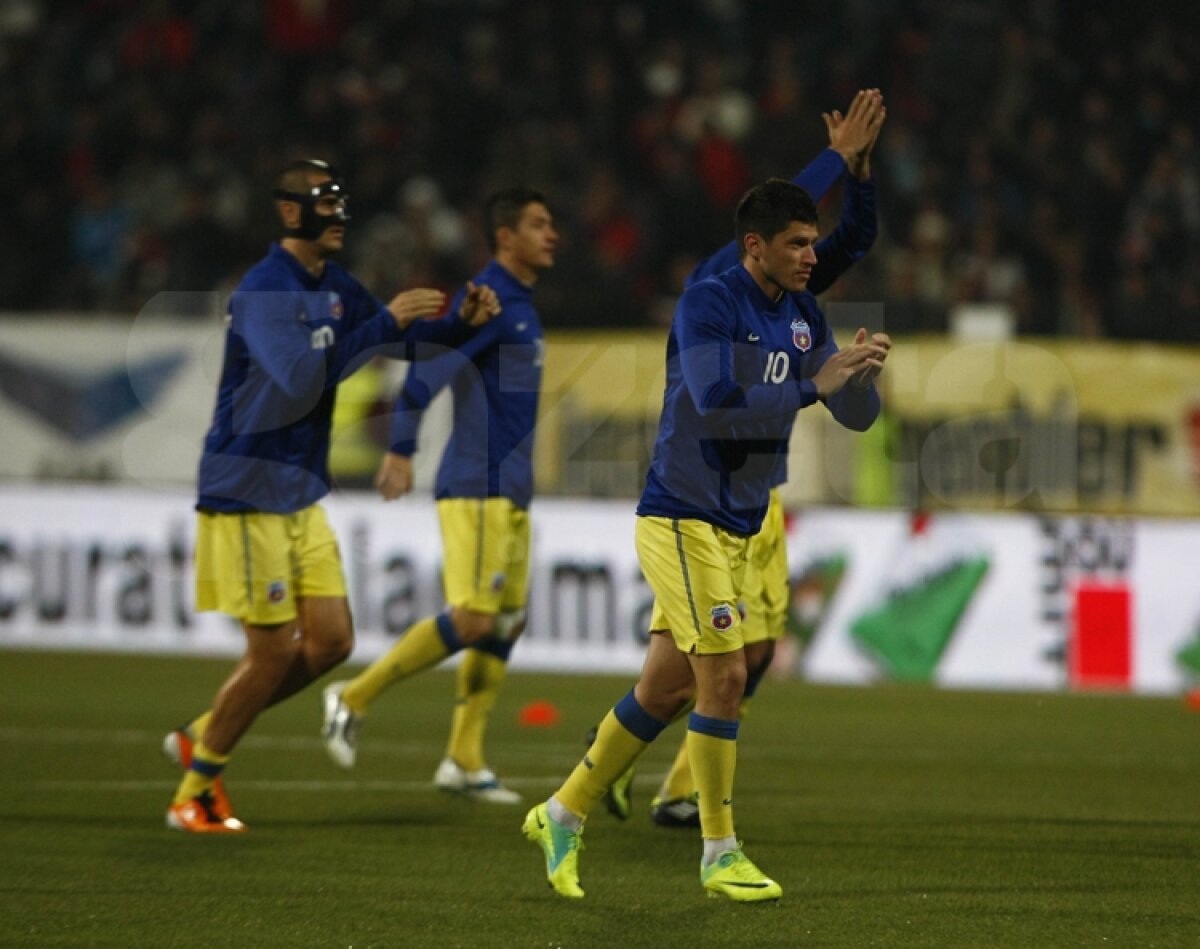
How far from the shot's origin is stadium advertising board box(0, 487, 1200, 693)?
45.9 ft

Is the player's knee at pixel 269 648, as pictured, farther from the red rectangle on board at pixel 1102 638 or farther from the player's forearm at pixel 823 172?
the red rectangle on board at pixel 1102 638

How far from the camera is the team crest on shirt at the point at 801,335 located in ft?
21.1

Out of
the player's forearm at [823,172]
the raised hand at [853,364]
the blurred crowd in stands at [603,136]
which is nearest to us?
→ the raised hand at [853,364]

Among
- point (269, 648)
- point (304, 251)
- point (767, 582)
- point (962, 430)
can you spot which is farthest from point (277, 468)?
point (962, 430)

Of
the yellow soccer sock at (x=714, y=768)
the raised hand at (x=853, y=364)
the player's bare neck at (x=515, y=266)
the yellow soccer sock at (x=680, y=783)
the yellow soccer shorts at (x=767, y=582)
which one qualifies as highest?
the player's bare neck at (x=515, y=266)

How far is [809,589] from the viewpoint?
47.6 feet

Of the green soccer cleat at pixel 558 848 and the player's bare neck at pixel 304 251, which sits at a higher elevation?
the player's bare neck at pixel 304 251

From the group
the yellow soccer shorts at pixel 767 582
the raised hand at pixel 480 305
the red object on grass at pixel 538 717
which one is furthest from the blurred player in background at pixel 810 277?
the red object on grass at pixel 538 717

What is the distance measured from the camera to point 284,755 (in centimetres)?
1015

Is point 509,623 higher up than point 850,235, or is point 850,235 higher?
point 850,235

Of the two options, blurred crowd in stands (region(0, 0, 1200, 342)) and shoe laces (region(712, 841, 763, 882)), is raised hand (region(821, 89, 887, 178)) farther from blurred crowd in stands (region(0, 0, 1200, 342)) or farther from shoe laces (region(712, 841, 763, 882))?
blurred crowd in stands (region(0, 0, 1200, 342))

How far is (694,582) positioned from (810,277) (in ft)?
5.10

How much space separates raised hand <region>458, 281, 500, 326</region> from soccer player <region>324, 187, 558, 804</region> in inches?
39.0

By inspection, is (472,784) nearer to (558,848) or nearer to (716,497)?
(558,848)
